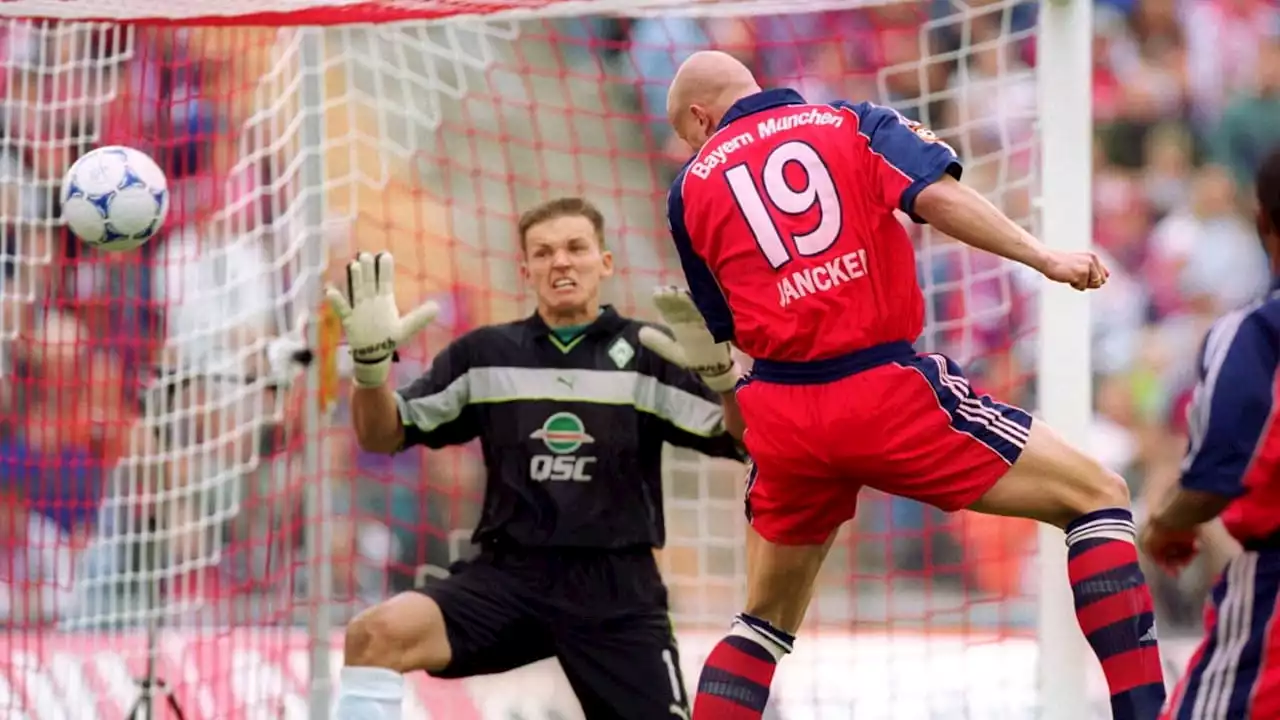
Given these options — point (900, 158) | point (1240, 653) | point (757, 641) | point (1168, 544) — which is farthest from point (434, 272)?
point (1240, 653)

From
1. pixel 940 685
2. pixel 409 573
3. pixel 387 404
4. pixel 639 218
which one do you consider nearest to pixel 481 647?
pixel 387 404

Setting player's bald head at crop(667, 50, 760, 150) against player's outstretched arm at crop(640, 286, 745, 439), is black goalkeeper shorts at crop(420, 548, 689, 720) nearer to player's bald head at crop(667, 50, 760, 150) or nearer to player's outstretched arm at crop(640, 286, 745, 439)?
player's outstretched arm at crop(640, 286, 745, 439)

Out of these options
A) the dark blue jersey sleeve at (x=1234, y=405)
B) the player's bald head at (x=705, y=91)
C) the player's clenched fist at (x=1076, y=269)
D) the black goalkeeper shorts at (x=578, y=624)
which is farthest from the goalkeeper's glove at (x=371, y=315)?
the dark blue jersey sleeve at (x=1234, y=405)

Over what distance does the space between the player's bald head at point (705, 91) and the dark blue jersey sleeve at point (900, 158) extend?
439 mm

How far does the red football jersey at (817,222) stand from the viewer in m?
4.40

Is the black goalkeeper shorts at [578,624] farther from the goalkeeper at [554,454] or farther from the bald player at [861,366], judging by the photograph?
the bald player at [861,366]

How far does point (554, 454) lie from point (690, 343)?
1.92 ft

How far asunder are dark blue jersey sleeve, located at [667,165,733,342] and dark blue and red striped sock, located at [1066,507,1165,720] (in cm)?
104

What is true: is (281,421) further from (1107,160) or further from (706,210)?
(1107,160)

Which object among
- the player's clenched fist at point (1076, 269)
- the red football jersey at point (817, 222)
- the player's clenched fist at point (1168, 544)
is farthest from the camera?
the red football jersey at point (817, 222)

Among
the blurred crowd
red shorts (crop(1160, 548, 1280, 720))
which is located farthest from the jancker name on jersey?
the blurred crowd

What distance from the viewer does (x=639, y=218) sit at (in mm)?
9289

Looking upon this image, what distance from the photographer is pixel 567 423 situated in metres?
5.66

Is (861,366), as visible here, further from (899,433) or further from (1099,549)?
(1099,549)
